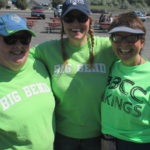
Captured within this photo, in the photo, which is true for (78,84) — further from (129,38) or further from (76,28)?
(129,38)

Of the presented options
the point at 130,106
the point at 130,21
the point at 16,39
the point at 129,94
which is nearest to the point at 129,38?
the point at 130,21

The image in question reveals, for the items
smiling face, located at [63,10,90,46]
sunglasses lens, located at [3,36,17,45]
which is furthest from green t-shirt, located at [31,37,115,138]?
sunglasses lens, located at [3,36,17,45]

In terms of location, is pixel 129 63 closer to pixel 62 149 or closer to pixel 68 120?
pixel 68 120

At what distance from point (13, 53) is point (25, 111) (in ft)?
1.79

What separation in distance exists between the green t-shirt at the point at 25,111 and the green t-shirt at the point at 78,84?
0.19 m

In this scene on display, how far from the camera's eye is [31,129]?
1.95m

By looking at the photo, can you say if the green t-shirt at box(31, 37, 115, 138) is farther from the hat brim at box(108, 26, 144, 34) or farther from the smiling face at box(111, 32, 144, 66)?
the hat brim at box(108, 26, 144, 34)

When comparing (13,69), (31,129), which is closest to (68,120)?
(31,129)

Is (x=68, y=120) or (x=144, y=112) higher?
(x=144, y=112)

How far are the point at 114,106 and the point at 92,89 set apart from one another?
0.33m

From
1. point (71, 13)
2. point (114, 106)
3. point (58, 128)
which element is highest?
point (71, 13)

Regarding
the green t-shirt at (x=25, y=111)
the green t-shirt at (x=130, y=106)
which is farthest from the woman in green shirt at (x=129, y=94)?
the green t-shirt at (x=25, y=111)

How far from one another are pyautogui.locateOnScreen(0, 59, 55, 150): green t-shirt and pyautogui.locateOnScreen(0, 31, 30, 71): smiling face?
0.25ft

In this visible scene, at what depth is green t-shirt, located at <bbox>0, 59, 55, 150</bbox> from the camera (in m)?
1.88
